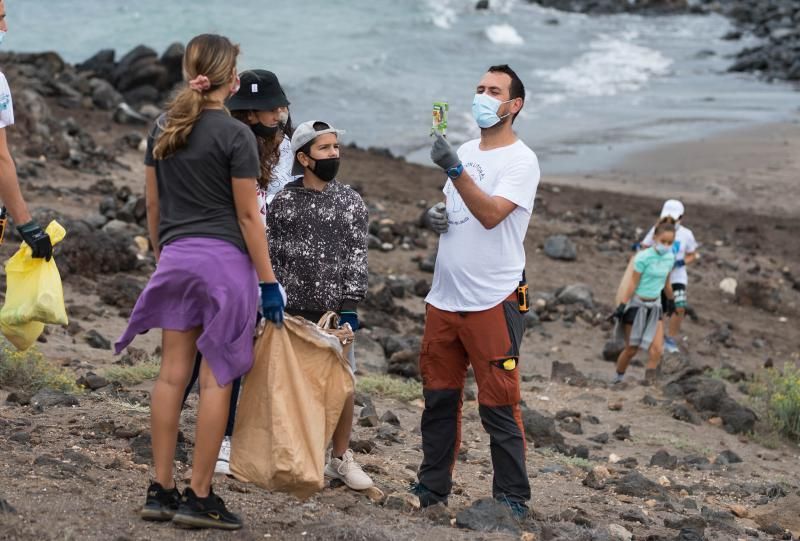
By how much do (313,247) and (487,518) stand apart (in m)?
1.37

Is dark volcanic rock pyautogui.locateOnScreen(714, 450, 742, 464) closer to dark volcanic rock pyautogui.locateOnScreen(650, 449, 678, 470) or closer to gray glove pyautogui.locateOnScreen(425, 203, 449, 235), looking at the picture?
dark volcanic rock pyautogui.locateOnScreen(650, 449, 678, 470)

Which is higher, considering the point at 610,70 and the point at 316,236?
the point at 610,70

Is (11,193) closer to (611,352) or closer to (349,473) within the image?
(349,473)

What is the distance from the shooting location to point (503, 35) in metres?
43.3

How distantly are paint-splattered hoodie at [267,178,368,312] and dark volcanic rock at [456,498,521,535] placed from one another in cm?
101

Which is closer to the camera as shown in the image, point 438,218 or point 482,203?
point 482,203

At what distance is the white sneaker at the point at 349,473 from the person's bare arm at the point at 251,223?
4.49 feet

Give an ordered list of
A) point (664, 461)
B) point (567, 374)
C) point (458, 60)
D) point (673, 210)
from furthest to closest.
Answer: point (458, 60)
point (673, 210)
point (567, 374)
point (664, 461)

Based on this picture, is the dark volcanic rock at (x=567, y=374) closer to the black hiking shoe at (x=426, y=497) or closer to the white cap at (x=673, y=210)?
the white cap at (x=673, y=210)

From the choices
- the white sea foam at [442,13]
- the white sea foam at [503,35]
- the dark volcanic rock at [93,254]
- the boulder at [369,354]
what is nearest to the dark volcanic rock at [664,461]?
the boulder at [369,354]

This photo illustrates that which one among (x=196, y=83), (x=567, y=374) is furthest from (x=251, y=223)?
(x=567, y=374)

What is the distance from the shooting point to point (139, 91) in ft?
81.9

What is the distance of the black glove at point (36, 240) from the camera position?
5.73m

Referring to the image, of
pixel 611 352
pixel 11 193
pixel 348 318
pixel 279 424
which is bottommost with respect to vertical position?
pixel 611 352
